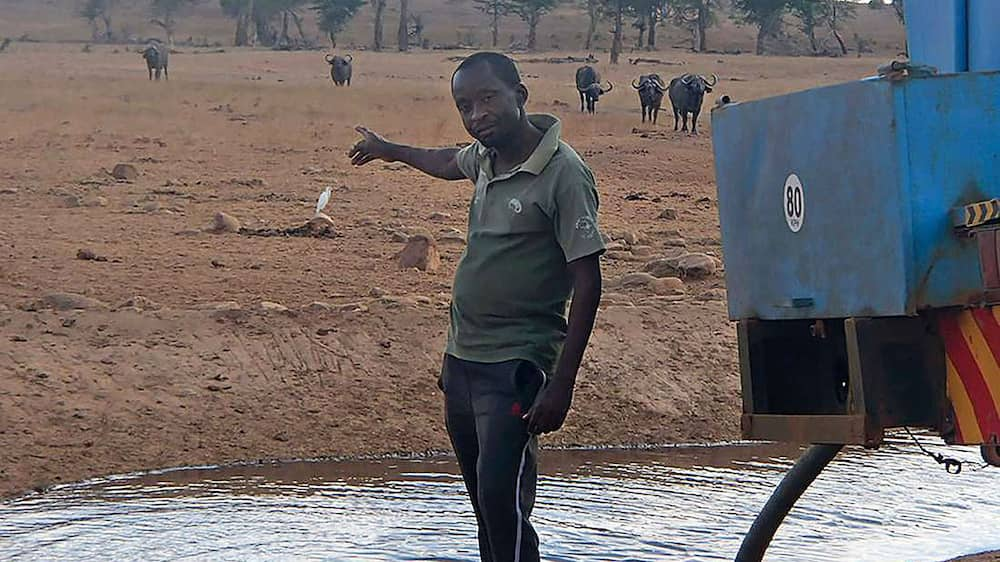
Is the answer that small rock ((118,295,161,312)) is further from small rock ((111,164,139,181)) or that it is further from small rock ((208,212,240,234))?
small rock ((111,164,139,181))

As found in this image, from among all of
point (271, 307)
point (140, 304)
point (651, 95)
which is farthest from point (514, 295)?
point (651, 95)

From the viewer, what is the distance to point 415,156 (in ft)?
14.3

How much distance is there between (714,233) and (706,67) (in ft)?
107

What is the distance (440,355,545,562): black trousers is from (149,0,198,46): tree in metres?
58.9

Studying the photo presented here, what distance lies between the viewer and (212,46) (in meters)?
58.2

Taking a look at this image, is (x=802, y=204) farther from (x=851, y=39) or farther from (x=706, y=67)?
(x=851, y=39)

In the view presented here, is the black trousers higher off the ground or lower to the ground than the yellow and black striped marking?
lower

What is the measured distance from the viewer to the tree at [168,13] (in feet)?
212

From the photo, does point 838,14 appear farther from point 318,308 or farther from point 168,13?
point 318,308

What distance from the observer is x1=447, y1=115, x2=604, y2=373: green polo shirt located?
3.75 m

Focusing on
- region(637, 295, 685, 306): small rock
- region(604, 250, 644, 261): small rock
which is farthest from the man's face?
region(604, 250, 644, 261): small rock

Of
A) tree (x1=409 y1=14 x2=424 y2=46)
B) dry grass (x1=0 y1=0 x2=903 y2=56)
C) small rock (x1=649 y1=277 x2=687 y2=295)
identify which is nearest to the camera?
small rock (x1=649 y1=277 x2=687 y2=295)

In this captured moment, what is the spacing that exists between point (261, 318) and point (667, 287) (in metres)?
2.31

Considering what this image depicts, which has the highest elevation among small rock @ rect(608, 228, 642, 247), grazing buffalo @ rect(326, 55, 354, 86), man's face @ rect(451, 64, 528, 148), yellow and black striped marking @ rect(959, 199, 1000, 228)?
grazing buffalo @ rect(326, 55, 354, 86)
